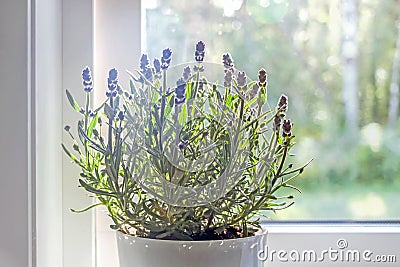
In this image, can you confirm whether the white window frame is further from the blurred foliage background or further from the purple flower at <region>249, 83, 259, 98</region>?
the purple flower at <region>249, 83, 259, 98</region>

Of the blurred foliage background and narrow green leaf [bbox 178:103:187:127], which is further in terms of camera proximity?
the blurred foliage background

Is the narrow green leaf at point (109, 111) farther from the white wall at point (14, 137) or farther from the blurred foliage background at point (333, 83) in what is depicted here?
the blurred foliage background at point (333, 83)

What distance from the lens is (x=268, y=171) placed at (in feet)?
2.21

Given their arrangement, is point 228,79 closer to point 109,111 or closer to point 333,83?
point 109,111

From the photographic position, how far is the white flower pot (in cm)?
62

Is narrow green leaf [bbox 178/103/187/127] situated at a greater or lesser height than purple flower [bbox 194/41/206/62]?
lesser

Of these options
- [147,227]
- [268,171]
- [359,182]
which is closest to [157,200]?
[147,227]

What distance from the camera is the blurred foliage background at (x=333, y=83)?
0.87m

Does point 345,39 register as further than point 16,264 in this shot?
Yes

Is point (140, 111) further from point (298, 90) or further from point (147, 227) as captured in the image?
point (298, 90)

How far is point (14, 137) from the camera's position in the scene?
64cm

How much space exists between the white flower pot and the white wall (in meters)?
0.13

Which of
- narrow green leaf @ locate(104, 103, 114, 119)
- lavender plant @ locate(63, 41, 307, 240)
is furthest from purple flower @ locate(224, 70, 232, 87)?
narrow green leaf @ locate(104, 103, 114, 119)

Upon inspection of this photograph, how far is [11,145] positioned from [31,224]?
3.8 inches
